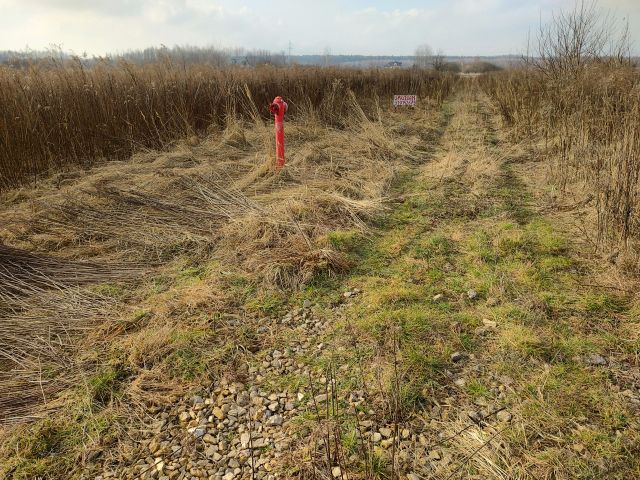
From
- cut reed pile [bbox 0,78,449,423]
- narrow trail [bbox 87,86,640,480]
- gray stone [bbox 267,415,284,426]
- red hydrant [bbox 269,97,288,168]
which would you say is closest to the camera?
narrow trail [bbox 87,86,640,480]

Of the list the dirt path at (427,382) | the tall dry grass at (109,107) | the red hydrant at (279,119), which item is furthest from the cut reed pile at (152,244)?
the tall dry grass at (109,107)

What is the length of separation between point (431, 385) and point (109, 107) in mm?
6530

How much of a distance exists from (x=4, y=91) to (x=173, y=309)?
464cm

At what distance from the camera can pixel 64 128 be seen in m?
5.96

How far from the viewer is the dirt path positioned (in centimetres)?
177

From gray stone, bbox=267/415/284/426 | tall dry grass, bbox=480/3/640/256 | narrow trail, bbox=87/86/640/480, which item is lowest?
gray stone, bbox=267/415/284/426

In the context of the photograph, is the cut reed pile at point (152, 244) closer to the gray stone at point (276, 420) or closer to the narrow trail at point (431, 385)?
the narrow trail at point (431, 385)

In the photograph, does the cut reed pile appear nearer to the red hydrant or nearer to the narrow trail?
the red hydrant

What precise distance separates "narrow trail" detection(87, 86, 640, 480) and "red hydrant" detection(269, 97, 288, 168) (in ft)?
8.19

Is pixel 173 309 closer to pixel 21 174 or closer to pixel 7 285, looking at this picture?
pixel 7 285

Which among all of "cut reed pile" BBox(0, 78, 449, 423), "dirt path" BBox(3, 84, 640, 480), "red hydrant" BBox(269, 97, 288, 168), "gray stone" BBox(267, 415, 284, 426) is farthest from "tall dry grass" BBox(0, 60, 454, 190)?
"gray stone" BBox(267, 415, 284, 426)

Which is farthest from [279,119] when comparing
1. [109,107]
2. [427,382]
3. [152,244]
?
[427,382]

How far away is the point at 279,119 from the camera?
5.35m

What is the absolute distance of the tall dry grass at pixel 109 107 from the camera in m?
5.40
